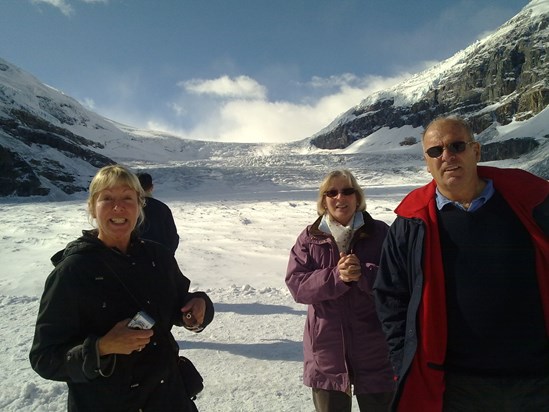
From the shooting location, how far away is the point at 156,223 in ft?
13.3

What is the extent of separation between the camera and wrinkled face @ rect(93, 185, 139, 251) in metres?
1.69

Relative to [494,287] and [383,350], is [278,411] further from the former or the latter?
[494,287]

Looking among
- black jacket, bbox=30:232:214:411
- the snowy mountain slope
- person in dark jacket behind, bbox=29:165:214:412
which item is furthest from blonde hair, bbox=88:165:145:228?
the snowy mountain slope

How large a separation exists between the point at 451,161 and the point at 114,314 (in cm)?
175

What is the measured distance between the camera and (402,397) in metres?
1.66

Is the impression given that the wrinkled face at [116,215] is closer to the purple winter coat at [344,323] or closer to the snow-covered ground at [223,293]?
the purple winter coat at [344,323]

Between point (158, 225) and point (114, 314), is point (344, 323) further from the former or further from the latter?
point (158, 225)

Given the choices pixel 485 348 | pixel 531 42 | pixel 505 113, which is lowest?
pixel 485 348

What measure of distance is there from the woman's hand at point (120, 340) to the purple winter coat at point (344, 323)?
3.54 ft

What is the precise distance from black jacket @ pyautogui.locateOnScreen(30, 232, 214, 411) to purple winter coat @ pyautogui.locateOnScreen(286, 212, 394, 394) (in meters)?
0.84

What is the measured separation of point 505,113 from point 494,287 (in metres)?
75.8

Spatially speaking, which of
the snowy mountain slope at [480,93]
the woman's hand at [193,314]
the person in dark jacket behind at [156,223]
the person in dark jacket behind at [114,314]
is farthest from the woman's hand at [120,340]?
the snowy mountain slope at [480,93]

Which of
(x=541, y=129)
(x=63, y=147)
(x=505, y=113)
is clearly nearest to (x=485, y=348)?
(x=63, y=147)

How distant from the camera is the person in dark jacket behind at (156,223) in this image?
4012 mm
